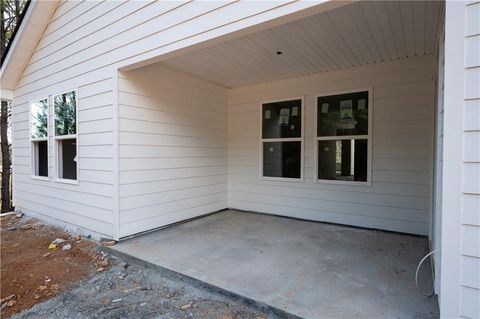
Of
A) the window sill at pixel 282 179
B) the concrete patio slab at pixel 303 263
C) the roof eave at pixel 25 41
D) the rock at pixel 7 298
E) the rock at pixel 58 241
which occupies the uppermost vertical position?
the roof eave at pixel 25 41

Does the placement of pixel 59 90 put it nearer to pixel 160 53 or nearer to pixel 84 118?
pixel 84 118

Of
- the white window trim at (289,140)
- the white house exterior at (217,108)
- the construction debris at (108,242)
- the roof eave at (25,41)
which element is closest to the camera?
the white house exterior at (217,108)

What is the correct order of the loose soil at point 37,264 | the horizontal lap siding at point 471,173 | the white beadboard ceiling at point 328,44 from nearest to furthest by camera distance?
the horizontal lap siding at point 471,173
the loose soil at point 37,264
the white beadboard ceiling at point 328,44

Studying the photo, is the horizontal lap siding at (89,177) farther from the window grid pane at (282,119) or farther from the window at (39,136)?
the window grid pane at (282,119)

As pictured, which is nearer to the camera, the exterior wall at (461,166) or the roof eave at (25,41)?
the exterior wall at (461,166)

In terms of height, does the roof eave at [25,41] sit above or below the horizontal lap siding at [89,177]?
above

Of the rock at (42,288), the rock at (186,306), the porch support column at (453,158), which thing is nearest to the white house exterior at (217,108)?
the porch support column at (453,158)

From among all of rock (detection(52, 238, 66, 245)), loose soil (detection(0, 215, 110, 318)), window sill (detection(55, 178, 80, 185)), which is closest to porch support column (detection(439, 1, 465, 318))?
loose soil (detection(0, 215, 110, 318))

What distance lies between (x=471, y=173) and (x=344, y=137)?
2831 millimetres

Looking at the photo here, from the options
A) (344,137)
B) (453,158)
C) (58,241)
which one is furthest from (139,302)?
(344,137)

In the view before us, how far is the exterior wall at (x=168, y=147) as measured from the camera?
3725 millimetres

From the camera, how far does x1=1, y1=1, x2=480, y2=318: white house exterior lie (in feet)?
9.64

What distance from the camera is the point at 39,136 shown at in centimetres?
502

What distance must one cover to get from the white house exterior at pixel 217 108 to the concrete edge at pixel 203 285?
554 millimetres
